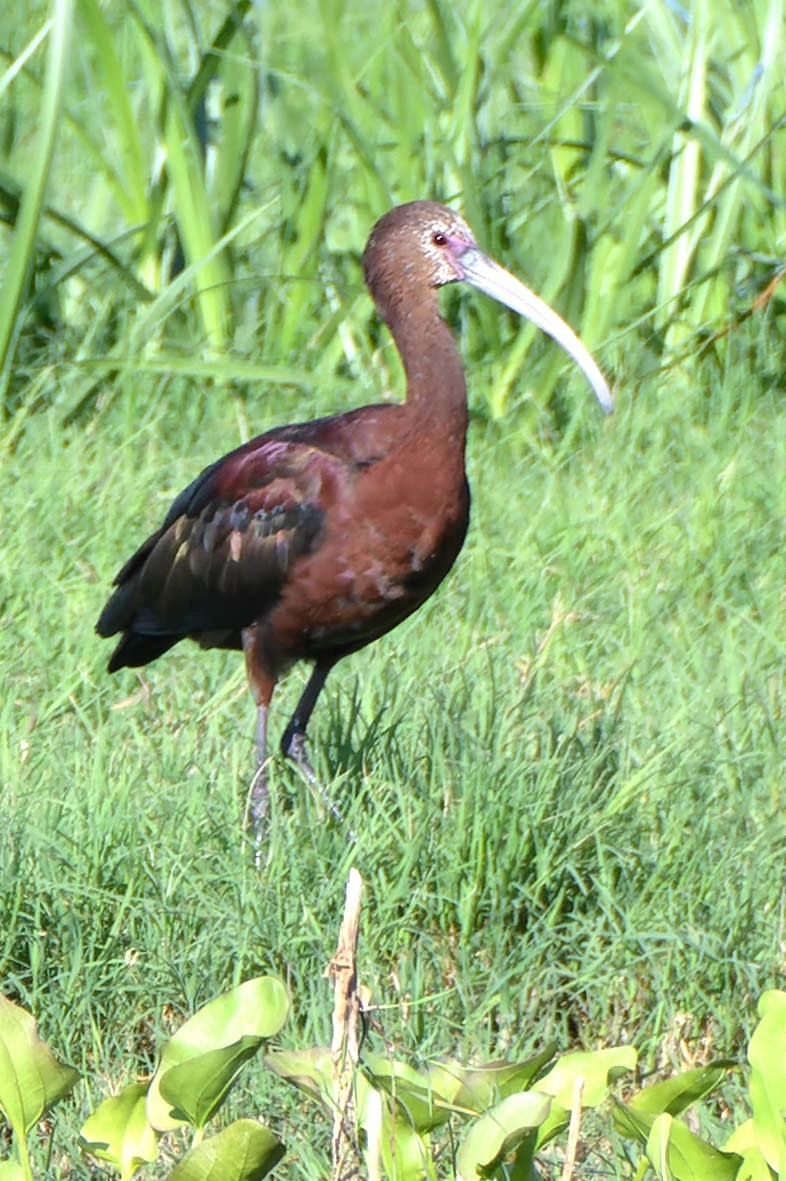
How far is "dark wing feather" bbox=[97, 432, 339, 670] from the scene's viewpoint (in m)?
3.95

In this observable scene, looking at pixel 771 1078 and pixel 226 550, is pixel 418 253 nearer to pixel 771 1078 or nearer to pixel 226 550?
pixel 226 550

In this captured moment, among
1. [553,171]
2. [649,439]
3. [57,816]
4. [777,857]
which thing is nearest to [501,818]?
[777,857]

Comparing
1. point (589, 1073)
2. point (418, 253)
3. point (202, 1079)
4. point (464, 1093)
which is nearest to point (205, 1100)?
point (202, 1079)

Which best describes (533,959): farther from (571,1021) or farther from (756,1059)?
(756,1059)

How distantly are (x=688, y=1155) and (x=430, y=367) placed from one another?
6.81 feet

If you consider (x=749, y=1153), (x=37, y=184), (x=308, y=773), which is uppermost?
(x=37, y=184)

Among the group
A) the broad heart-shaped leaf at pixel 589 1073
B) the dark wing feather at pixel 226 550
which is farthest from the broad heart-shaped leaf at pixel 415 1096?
the dark wing feather at pixel 226 550

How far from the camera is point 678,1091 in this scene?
7.18 feet

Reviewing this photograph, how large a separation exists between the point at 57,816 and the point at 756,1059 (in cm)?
169

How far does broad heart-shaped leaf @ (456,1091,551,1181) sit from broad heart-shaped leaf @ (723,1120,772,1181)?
0.26 m

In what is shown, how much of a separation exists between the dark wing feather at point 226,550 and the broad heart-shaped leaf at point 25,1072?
1.82 m

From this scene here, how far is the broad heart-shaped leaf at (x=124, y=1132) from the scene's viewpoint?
2.25 meters

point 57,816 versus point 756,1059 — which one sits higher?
point 57,816

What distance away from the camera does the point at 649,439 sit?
19.5 feet
